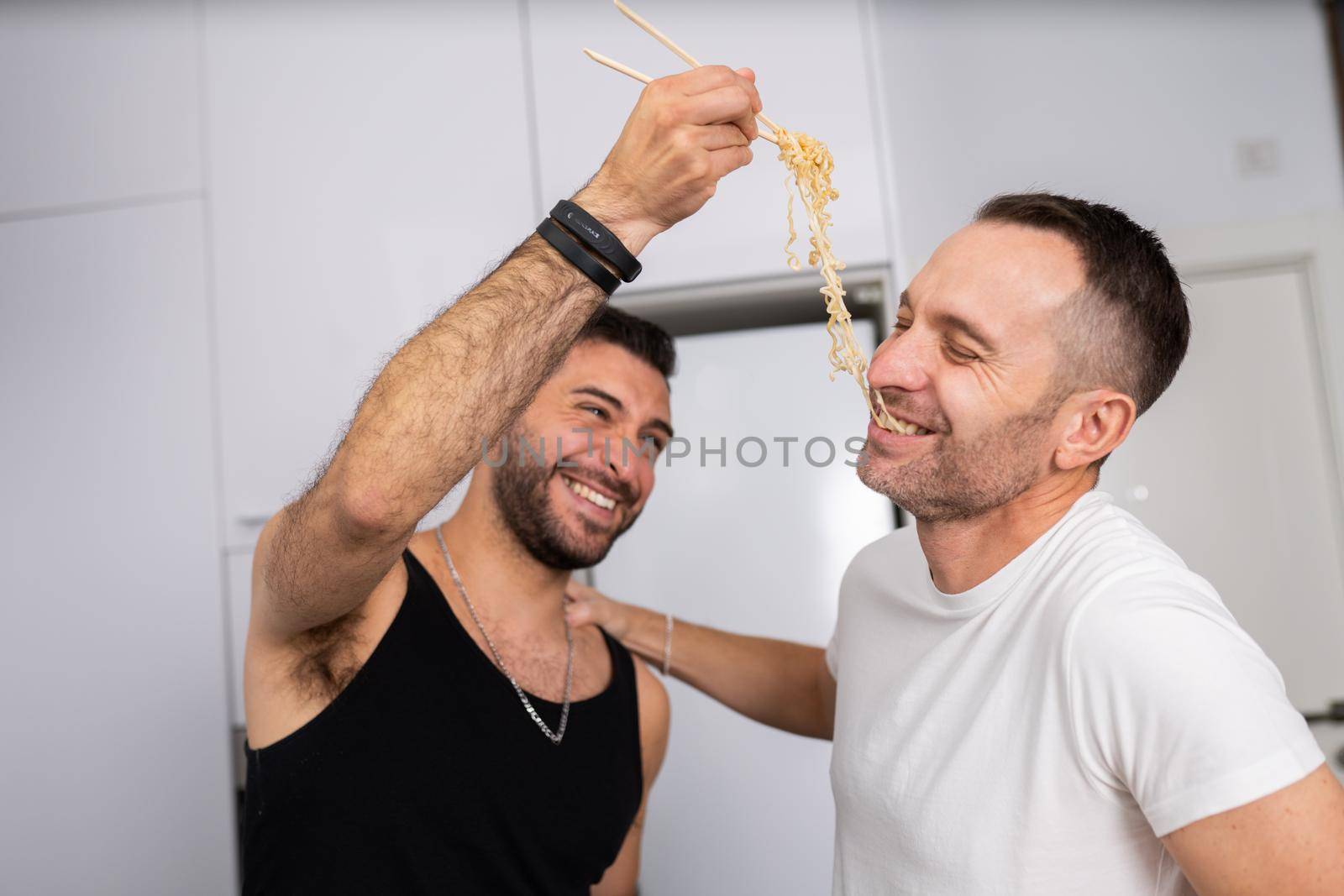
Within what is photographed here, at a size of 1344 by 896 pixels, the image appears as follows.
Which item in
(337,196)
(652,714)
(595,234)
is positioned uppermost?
(337,196)

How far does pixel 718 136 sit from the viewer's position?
1.02m

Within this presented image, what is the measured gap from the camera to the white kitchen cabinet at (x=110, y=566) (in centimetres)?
221

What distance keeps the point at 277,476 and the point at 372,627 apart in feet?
3.22

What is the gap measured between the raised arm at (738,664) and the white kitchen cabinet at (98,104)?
1.33 m

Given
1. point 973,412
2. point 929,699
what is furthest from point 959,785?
point 973,412

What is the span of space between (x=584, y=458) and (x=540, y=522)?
13 cm

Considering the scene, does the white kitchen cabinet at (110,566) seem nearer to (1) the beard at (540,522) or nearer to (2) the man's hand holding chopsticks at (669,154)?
(1) the beard at (540,522)

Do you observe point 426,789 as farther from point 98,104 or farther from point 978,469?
point 98,104

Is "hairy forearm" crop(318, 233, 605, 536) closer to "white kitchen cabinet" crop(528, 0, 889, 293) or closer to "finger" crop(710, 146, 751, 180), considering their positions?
"finger" crop(710, 146, 751, 180)

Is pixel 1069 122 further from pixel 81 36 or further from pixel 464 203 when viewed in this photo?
pixel 81 36

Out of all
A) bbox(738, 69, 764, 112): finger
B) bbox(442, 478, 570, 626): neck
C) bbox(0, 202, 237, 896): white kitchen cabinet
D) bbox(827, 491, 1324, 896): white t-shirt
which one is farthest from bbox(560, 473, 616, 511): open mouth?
bbox(0, 202, 237, 896): white kitchen cabinet

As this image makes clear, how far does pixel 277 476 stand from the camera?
225 centimetres

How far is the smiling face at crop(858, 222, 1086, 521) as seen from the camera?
46.7 inches

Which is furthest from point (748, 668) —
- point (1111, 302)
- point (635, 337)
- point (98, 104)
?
point (98, 104)
